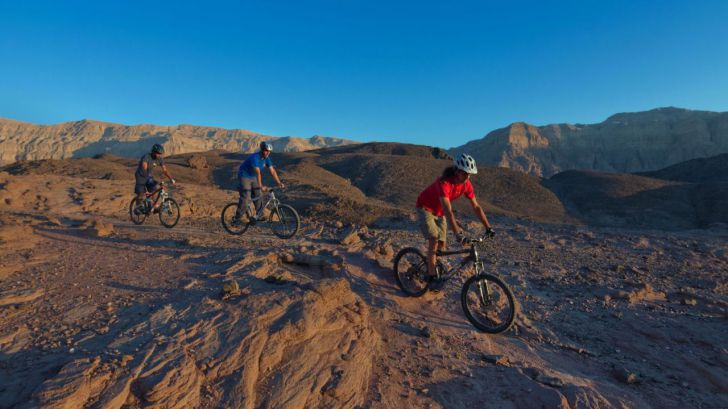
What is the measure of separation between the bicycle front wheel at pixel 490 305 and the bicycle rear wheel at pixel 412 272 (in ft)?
2.63

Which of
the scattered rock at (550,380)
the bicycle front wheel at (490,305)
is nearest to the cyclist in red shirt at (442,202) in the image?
the bicycle front wheel at (490,305)

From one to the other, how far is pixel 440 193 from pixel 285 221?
191 inches

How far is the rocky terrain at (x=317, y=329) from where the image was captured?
3.23 m

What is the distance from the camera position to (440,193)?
536cm

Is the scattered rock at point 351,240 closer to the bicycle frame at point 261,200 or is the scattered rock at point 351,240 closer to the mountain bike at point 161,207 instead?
the bicycle frame at point 261,200

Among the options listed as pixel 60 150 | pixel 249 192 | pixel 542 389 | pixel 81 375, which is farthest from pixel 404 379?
pixel 60 150

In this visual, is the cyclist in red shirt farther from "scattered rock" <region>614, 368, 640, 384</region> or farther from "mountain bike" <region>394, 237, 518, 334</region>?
"scattered rock" <region>614, 368, 640, 384</region>

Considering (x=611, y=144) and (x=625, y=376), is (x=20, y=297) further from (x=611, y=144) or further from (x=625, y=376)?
(x=611, y=144)

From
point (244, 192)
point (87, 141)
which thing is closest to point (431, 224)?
point (244, 192)

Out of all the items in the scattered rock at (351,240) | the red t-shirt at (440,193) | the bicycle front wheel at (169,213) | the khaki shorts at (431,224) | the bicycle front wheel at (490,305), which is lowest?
the bicycle front wheel at (490,305)

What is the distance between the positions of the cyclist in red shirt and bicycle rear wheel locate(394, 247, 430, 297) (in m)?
0.27

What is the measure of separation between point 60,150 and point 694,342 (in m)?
134

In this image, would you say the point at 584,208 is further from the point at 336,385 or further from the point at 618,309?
the point at 336,385

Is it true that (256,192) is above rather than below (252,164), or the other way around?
below
